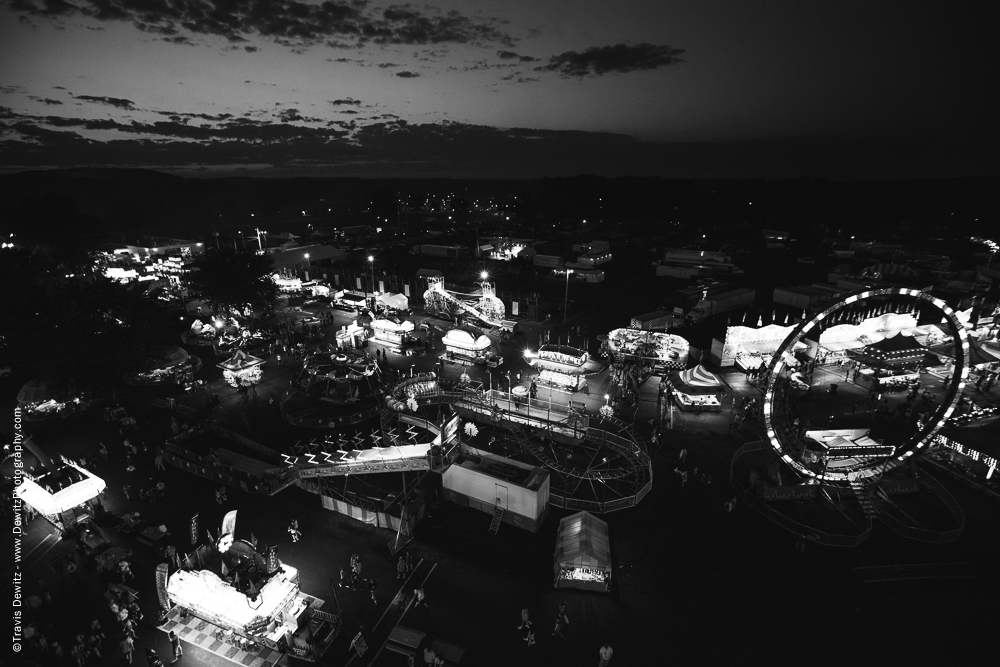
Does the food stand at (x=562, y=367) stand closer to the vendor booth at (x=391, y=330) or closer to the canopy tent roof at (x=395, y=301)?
the vendor booth at (x=391, y=330)

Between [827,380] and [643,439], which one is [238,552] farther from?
[827,380]

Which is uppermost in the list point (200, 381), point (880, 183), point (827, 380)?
point (880, 183)

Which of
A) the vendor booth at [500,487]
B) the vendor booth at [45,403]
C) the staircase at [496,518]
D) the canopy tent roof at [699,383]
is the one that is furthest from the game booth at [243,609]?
the canopy tent roof at [699,383]

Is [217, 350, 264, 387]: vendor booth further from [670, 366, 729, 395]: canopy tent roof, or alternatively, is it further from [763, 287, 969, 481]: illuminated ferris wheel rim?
[763, 287, 969, 481]: illuminated ferris wheel rim

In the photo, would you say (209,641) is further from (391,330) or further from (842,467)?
(391,330)

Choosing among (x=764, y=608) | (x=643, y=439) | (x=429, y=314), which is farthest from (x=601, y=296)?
(x=764, y=608)

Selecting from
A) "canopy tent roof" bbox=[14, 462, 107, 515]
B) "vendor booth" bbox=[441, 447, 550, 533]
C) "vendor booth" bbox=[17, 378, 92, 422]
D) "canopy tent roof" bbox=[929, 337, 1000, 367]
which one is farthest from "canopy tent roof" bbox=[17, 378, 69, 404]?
"canopy tent roof" bbox=[929, 337, 1000, 367]

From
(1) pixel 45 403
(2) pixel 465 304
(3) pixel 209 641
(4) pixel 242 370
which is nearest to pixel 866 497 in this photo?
(3) pixel 209 641
